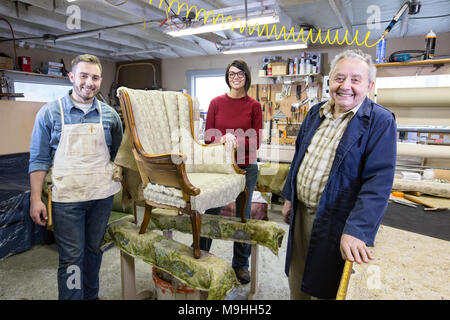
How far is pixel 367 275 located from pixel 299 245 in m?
0.55

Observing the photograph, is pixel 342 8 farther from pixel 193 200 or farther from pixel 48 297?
pixel 48 297

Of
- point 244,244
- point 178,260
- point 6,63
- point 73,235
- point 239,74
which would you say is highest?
point 6,63

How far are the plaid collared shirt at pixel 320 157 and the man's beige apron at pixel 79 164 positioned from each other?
1077mm

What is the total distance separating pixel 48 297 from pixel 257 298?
1.47 metres

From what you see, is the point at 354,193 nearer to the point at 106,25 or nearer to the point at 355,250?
the point at 355,250

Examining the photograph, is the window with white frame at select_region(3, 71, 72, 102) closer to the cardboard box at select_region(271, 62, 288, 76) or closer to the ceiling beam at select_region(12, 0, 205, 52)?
the ceiling beam at select_region(12, 0, 205, 52)

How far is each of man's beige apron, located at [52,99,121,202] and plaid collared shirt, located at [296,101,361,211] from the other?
42.4 inches

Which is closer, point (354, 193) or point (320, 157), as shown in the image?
Answer: point (354, 193)

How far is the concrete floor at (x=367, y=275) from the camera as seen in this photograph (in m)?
0.75

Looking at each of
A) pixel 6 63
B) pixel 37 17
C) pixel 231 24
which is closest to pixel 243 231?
pixel 231 24

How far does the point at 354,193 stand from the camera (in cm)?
107

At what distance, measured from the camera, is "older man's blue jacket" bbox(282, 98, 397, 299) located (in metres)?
0.96

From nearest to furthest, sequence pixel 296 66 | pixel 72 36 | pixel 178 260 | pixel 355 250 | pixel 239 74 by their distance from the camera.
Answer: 1. pixel 355 250
2. pixel 178 260
3. pixel 239 74
4. pixel 72 36
5. pixel 296 66

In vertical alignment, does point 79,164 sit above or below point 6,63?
below
